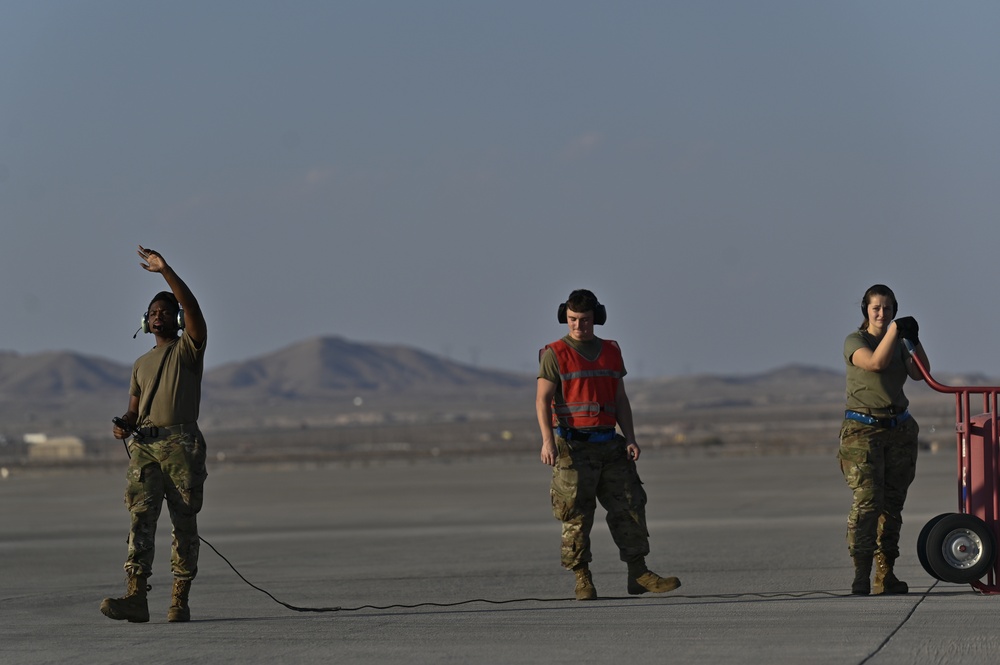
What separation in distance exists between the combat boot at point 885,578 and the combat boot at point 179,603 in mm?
4647

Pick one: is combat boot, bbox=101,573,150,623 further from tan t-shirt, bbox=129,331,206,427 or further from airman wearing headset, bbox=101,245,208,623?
tan t-shirt, bbox=129,331,206,427

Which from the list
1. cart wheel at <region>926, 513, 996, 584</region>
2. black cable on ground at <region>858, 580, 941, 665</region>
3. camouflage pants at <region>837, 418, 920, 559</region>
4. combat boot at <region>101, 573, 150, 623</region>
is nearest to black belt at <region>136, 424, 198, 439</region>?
combat boot at <region>101, 573, 150, 623</region>

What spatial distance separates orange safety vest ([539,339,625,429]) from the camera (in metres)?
10.8

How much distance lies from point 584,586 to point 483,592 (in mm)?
1825

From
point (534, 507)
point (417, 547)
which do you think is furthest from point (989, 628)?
point (534, 507)

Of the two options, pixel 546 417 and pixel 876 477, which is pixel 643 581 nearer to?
pixel 546 417

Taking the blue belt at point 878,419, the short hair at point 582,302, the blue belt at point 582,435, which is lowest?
the blue belt at point 582,435

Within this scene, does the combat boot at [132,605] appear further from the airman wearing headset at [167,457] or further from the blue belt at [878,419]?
the blue belt at [878,419]

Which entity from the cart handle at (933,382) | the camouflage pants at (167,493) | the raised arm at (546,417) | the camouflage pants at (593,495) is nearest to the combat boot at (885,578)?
the cart handle at (933,382)

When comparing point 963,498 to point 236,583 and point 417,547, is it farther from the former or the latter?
point 417,547

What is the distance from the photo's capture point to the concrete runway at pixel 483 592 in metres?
8.53

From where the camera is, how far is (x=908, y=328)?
34.3 feet

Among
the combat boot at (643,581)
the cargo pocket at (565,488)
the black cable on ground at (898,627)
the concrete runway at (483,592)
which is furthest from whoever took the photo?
the combat boot at (643,581)

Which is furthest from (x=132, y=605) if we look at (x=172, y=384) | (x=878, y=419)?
(x=878, y=419)
